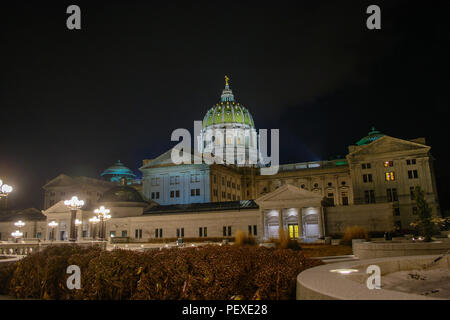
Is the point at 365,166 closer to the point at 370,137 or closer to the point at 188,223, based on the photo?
the point at 370,137

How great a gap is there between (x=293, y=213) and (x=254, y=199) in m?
21.4

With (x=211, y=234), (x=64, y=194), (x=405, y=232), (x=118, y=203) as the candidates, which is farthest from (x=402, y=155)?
(x=64, y=194)

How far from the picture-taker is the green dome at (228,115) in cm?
12988

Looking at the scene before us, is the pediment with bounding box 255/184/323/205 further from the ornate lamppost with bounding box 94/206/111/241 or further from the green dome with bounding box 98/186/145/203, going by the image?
the green dome with bounding box 98/186/145/203

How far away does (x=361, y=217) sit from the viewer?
5644 cm

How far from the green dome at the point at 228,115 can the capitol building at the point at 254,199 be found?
27.1 meters

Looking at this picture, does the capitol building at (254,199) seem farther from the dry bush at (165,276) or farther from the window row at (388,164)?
the dry bush at (165,276)

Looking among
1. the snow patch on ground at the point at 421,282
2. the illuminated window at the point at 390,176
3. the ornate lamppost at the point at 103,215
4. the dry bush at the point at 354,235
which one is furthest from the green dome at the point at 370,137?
the snow patch on ground at the point at 421,282
